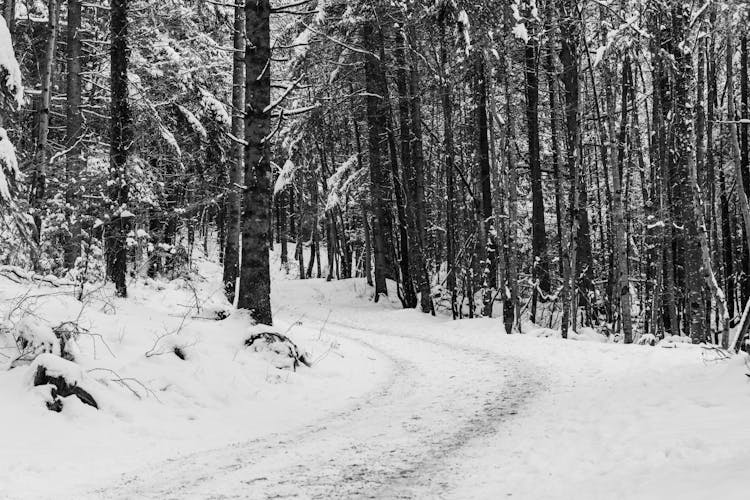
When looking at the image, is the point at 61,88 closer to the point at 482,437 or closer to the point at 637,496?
the point at 482,437

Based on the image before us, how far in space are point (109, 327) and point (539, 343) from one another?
9.20m

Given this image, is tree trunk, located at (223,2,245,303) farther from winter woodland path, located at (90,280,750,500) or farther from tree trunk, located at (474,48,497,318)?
tree trunk, located at (474,48,497,318)

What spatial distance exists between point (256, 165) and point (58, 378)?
15.3 feet

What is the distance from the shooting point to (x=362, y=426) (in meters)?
6.86

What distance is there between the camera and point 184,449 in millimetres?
6062

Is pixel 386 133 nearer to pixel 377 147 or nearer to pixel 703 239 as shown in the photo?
pixel 377 147

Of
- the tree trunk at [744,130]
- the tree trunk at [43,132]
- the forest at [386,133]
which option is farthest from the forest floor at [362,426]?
the tree trunk at [744,130]

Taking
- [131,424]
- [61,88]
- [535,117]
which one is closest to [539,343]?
[535,117]

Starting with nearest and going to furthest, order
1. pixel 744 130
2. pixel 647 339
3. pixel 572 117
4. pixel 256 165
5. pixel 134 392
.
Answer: pixel 134 392 → pixel 256 165 → pixel 647 339 → pixel 572 117 → pixel 744 130

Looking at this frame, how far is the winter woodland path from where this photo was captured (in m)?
4.59

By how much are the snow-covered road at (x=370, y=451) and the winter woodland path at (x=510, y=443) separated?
2 centimetres

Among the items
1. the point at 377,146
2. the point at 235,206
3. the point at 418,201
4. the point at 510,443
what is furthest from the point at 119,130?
the point at 377,146

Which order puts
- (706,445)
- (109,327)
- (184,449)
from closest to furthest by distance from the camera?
(706,445)
(184,449)
(109,327)

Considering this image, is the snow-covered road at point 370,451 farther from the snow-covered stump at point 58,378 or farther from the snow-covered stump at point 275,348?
the snow-covered stump at point 58,378
